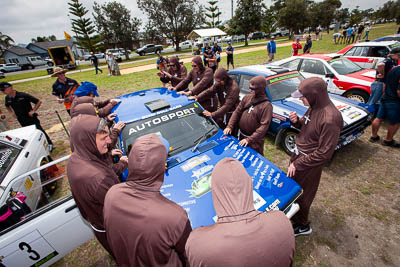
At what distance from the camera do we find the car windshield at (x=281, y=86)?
445cm

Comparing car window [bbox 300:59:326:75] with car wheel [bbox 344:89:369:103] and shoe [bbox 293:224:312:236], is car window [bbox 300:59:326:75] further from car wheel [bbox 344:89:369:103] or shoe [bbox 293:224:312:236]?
shoe [bbox 293:224:312:236]

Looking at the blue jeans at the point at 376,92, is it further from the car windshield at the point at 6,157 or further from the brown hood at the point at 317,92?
the car windshield at the point at 6,157

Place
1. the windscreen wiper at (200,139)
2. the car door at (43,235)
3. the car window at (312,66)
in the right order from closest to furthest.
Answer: the car door at (43,235) < the windscreen wiper at (200,139) < the car window at (312,66)

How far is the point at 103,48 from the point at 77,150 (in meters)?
42.2

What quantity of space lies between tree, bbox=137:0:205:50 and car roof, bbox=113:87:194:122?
34455mm

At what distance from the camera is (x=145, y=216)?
1.17m

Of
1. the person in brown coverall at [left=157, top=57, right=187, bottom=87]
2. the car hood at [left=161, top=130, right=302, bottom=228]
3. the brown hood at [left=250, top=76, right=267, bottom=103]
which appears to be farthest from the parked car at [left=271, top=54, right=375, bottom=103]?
the car hood at [left=161, top=130, right=302, bottom=228]

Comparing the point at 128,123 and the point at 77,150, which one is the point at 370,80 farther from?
the point at 77,150

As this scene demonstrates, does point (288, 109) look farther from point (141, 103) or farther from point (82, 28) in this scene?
point (82, 28)

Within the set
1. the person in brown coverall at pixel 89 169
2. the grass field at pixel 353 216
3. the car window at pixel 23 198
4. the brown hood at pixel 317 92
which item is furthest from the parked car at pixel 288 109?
the car window at pixel 23 198

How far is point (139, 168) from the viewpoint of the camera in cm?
121

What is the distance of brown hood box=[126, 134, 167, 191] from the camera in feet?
3.97

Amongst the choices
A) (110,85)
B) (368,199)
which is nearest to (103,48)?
(110,85)

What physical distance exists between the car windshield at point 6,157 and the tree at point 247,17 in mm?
33287
